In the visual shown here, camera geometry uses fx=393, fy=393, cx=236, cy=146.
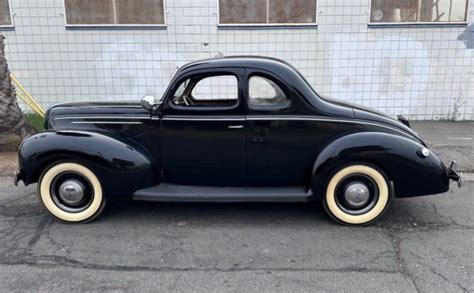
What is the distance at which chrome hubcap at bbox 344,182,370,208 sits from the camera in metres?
4.12

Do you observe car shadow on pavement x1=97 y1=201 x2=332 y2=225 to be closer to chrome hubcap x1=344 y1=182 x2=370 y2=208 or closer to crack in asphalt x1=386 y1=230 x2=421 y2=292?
chrome hubcap x1=344 y1=182 x2=370 y2=208

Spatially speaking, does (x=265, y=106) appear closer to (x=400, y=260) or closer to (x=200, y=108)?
(x=200, y=108)

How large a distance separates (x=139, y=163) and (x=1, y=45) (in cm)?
427

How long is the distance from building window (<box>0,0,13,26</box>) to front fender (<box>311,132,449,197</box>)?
320 inches

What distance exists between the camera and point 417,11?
873 centimetres

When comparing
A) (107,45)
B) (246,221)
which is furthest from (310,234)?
(107,45)

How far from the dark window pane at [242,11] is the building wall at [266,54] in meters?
0.20

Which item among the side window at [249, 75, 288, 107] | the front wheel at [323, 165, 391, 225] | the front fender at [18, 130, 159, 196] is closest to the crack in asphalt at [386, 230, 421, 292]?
the front wheel at [323, 165, 391, 225]

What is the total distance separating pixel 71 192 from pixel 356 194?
3.02 metres

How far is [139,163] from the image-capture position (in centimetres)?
416

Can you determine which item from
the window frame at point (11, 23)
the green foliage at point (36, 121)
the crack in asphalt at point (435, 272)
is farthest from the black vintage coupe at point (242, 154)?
the window frame at point (11, 23)

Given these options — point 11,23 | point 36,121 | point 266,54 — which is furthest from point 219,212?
point 11,23

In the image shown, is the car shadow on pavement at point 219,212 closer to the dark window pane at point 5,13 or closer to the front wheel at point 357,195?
the front wheel at point 357,195

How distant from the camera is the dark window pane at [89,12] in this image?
8719 millimetres
